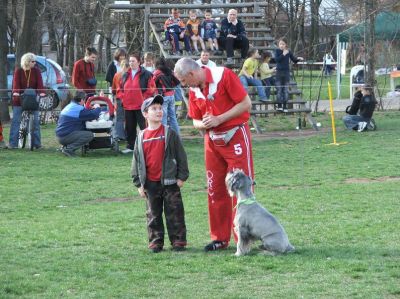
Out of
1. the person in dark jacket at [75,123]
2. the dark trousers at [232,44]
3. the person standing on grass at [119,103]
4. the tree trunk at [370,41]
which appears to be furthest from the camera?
the tree trunk at [370,41]

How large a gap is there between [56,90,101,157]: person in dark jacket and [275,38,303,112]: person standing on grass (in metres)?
7.12

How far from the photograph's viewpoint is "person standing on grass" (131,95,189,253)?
8594 mm

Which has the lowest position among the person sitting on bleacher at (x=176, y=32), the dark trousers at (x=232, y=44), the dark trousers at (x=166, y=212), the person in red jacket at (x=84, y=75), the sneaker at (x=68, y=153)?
the sneaker at (x=68, y=153)

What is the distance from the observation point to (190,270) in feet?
25.4

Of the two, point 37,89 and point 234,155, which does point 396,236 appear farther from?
point 37,89

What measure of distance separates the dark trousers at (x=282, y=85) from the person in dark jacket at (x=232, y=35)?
45.3 inches

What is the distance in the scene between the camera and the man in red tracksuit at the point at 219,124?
8.23 m

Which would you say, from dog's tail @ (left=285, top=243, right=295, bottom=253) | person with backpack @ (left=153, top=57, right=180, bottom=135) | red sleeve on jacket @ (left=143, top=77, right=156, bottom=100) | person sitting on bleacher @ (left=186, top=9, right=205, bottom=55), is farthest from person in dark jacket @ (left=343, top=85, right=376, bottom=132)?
dog's tail @ (left=285, top=243, right=295, bottom=253)

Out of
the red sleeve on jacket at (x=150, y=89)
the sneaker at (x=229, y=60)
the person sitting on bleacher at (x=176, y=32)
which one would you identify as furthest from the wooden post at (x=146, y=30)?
the red sleeve on jacket at (x=150, y=89)

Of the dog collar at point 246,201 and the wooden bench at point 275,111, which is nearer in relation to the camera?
the dog collar at point 246,201

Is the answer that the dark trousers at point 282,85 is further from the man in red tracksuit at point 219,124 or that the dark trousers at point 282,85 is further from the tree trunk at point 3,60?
the man in red tracksuit at point 219,124

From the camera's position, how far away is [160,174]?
862cm

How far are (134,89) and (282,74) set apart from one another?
6816 mm

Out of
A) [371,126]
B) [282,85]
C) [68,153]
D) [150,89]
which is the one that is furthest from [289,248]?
[282,85]
